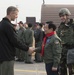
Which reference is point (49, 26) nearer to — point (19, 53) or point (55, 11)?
point (19, 53)

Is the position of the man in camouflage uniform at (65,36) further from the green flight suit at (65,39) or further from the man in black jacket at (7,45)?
the man in black jacket at (7,45)

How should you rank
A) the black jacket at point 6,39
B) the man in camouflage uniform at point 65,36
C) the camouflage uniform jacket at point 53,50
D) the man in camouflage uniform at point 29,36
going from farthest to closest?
the man in camouflage uniform at point 29,36 < the man in camouflage uniform at point 65,36 < the camouflage uniform jacket at point 53,50 < the black jacket at point 6,39

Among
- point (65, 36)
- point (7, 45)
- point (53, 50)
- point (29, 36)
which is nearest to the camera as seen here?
point (7, 45)

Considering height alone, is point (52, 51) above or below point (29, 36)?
above

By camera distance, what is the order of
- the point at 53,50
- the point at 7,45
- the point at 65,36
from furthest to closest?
the point at 65,36
the point at 53,50
the point at 7,45

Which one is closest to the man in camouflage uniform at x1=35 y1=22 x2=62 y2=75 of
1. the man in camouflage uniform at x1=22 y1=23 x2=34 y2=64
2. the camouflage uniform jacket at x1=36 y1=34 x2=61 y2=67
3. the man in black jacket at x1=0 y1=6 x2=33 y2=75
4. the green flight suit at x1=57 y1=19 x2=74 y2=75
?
the camouflage uniform jacket at x1=36 y1=34 x2=61 y2=67

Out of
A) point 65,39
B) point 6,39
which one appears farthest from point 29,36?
point 6,39

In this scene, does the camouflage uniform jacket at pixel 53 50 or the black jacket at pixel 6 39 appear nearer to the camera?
the black jacket at pixel 6 39

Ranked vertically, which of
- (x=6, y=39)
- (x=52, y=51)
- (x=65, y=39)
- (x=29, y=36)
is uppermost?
(x=6, y=39)

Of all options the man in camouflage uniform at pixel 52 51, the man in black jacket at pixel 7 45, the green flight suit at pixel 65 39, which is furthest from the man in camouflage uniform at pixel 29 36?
the man in black jacket at pixel 7 45

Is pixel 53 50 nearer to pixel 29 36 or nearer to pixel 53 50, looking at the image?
pixel 53 50

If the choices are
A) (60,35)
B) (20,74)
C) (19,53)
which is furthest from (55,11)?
(60,35)

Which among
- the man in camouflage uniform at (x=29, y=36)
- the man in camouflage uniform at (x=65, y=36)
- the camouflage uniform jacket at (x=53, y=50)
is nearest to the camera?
the camouflage uniform jacket at (x=53, y=50)

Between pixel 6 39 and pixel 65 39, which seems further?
pixel 65 39
